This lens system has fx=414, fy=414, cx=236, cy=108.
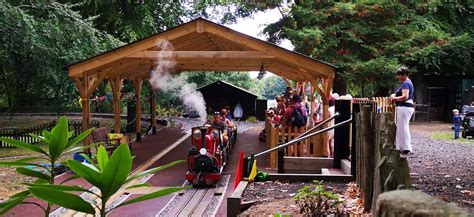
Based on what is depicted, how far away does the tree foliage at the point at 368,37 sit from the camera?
58.3ft

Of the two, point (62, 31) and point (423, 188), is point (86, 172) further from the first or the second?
point (62, 31)

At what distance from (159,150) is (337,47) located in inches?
405

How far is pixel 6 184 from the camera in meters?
8.21

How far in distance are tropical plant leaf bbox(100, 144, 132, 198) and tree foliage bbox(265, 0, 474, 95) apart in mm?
16727

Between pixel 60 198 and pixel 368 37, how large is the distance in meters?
19.5

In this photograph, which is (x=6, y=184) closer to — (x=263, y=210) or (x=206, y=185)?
(x=206, y=185)

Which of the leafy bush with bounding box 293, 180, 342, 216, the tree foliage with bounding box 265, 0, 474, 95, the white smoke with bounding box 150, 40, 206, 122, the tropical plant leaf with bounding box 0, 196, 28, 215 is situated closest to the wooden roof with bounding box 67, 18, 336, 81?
the white smoke with bounding box 150, 40, 206, 122

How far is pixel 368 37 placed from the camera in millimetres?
19109

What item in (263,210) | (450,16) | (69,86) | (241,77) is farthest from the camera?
(241,77)

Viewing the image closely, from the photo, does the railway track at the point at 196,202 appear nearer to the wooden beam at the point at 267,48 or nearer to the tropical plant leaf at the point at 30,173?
the wooden beam at the point at 267,48

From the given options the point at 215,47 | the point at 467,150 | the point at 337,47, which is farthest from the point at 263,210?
the point at 337,47

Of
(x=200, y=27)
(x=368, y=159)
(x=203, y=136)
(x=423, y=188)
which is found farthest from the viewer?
(x=200, y=27)

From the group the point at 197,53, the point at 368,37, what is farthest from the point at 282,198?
the point at 368,37

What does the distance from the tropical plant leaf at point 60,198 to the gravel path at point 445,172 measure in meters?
3.12
